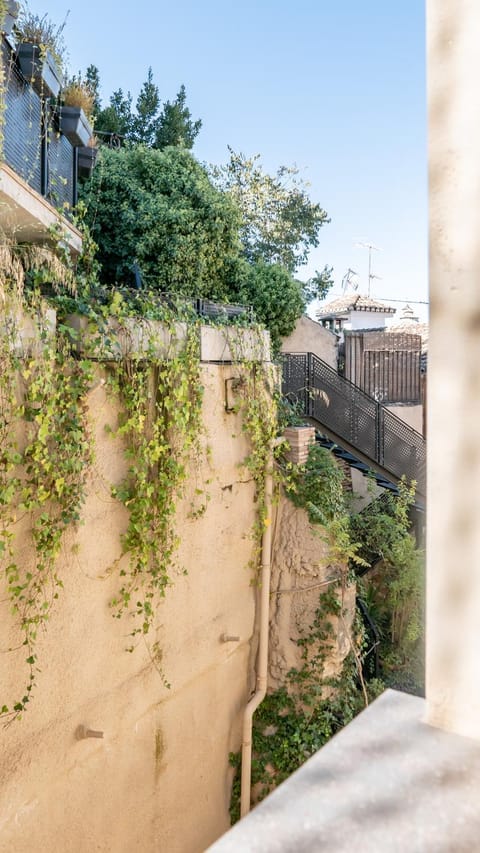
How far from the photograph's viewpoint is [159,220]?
9.59m

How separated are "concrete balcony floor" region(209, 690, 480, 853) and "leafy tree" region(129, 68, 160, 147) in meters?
17.1

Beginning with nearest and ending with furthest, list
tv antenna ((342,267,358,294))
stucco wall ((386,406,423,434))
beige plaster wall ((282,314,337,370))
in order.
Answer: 1. beige plaster wall ((282,314,337,370))
2. stucco wall ((386,406,423,434))
3. tv antenna ((342,267,358,294))

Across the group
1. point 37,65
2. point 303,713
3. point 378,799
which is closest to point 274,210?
point 37,65

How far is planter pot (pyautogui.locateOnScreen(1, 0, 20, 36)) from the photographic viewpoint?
453cm

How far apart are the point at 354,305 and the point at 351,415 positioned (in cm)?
915

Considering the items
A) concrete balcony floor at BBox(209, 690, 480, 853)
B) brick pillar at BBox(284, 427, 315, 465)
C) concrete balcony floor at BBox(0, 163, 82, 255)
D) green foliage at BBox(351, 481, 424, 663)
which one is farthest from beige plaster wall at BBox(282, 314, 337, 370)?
concrete balcony floor at BBox(209, 690, 480, 853)

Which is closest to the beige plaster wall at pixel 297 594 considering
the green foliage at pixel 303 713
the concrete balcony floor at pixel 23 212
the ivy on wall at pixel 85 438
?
the green foliage at pixel 303 713

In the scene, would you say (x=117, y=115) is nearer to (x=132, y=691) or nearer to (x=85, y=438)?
(x=85, y=438)

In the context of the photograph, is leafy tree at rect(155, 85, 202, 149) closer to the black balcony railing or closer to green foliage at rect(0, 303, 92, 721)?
the black balcony railing

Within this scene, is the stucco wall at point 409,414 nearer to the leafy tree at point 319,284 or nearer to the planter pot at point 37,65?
the leafy tree at point 319,284

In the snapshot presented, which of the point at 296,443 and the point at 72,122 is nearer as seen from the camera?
the point at 72,122

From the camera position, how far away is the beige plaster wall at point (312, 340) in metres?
13.2

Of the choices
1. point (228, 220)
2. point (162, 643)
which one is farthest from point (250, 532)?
point (228, 220)

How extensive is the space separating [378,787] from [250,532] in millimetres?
5516
